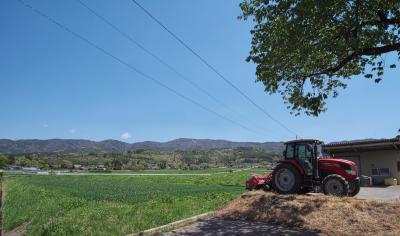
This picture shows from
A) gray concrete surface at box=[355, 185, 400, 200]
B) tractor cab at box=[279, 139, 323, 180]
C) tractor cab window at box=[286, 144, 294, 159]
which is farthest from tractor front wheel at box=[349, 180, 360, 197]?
tractor cab window at box=[286, 144, 294, 159]

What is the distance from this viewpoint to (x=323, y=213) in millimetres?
11820

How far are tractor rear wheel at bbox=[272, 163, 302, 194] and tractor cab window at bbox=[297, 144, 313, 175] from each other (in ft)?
1.71

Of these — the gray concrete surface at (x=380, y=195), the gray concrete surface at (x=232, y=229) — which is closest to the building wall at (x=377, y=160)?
the gray concrete surface at (x=380, y=195)

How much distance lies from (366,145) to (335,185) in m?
14.5

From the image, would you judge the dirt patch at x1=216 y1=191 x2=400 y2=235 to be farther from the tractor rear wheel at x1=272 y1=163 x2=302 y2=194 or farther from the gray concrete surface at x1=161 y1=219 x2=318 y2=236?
the tractor rear wheel at x1=272 y1=163 x2=302 y2=194

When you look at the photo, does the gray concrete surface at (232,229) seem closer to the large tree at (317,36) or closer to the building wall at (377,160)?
the large tree at (317,36)

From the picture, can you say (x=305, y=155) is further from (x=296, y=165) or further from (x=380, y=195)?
(x=380, y=195)

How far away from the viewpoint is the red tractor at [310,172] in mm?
16328

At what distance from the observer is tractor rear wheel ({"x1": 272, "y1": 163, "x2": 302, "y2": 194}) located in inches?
657

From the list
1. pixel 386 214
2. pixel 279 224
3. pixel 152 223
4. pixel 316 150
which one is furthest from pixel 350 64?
pixel 152 223

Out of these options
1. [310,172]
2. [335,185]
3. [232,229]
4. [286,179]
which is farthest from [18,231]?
[335,185]

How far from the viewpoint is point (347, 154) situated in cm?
3119

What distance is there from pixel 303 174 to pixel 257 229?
248 inches

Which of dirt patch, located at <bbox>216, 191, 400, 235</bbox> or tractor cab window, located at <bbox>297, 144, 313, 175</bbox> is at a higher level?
tractor cab window, located at <bbox>297, 144, 313, 175</bbox>
